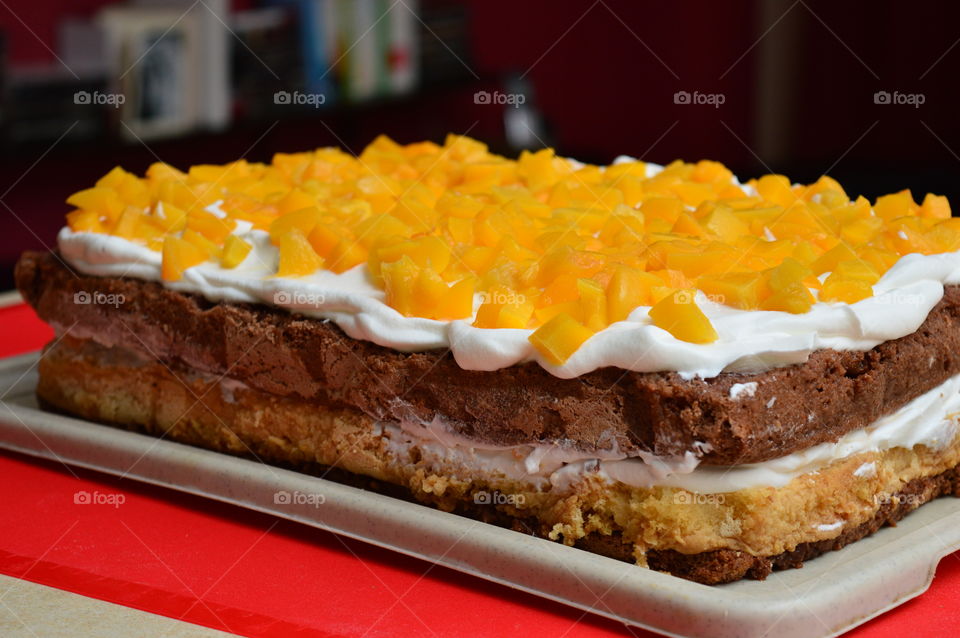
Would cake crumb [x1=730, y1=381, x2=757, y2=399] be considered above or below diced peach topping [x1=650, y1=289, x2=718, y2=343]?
below

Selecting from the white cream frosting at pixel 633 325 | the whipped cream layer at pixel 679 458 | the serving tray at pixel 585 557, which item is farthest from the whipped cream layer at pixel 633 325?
the serving tray at pixel 585 557

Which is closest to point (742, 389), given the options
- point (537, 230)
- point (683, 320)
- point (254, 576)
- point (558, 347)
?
point (683, 320)

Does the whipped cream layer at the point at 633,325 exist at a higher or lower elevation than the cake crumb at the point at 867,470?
higher

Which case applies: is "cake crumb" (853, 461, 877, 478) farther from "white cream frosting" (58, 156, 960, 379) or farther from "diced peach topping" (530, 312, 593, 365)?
"diced peach topping" (530, 312, 593, 365)

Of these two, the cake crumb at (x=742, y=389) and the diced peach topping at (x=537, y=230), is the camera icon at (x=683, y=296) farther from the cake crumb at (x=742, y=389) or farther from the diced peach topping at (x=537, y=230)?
the cake crumb at (x=742, y=389)

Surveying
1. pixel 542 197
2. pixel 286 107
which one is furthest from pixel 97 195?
pixel 286 107

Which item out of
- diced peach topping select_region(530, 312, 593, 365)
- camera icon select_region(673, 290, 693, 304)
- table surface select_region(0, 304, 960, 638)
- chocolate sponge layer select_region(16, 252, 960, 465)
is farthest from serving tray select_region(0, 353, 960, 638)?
camera icon select_region(673, 290, 693, 304)
